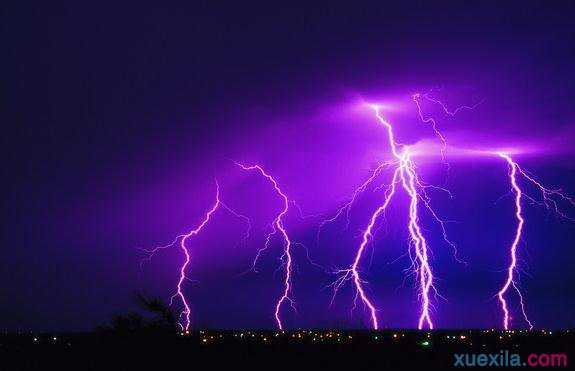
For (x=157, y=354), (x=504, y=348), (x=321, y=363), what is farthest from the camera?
(x=504, y=348)

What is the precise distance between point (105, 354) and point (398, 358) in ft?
13.0

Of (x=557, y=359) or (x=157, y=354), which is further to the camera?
(x=557, y=359)

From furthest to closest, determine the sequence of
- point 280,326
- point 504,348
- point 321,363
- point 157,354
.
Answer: point 280,326 < point 504,348 < point 321,363 < point 157,354

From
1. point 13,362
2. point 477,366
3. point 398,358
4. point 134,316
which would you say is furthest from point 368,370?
point 13,362

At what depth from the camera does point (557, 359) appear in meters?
9.19

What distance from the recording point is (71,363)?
29.1 ft

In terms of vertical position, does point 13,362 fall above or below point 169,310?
below

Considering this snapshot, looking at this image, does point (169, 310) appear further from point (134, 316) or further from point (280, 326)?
point (280, 326)

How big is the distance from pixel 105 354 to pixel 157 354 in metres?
0.72

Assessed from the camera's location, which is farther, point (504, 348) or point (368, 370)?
point (504, 348)

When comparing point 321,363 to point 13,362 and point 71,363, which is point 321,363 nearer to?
point 71,363

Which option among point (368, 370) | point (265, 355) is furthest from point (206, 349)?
point (368, 370)

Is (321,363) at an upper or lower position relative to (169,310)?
lower

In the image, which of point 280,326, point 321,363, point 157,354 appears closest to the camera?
point 157,354
